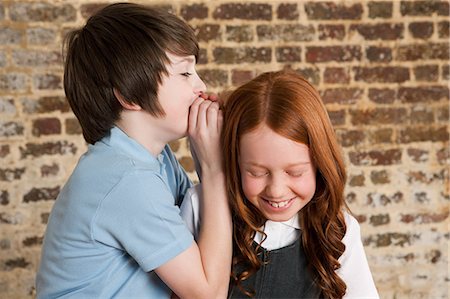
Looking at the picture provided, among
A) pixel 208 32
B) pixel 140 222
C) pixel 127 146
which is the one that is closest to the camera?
pixel 140 222

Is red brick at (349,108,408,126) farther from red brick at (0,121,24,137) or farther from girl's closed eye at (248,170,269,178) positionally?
girl's closed eye at (248,170,269,178)

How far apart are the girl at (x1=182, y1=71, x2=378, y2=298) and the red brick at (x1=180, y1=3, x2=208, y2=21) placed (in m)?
2.21

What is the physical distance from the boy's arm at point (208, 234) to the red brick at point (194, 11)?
7.30 feet

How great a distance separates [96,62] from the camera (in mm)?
1793

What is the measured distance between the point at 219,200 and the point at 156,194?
192 mm

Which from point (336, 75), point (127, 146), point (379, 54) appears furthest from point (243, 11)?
point (127, 146)

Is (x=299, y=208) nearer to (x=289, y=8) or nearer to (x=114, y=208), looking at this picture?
(x=114, y=208)

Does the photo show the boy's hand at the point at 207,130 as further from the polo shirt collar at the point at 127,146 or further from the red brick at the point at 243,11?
the red brick at the point at 243,11

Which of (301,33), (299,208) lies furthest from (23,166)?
(299,208)

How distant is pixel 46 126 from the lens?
3.88m

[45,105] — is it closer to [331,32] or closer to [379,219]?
[331,32]

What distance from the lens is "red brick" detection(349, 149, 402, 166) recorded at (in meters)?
4.26

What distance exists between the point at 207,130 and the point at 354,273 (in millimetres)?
577

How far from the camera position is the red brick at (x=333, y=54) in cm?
414
